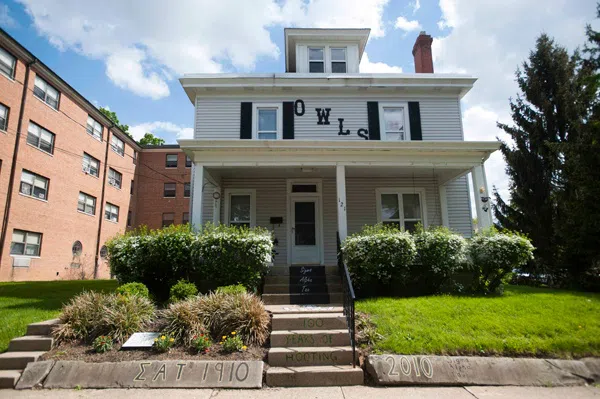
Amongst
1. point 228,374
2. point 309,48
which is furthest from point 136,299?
point 309,48

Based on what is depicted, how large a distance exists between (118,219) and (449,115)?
2385cm

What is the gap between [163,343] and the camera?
5320 millimetres

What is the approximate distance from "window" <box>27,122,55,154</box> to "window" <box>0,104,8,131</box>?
1.31 meters

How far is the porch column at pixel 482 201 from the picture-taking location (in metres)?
9.59

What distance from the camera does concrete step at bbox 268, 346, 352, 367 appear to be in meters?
5.12

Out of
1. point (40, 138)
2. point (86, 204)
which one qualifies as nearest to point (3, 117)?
point (40, 138)

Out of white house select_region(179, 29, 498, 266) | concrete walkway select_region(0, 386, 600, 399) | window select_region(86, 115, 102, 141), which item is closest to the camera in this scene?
concrete walkway select_region(0, 386, 600, 399)

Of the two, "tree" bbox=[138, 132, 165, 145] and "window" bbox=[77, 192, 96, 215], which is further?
"tree" bbox=[138, 132, 165, 145]

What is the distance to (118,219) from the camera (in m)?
26.0

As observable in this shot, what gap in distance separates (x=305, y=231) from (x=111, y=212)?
19634 mm

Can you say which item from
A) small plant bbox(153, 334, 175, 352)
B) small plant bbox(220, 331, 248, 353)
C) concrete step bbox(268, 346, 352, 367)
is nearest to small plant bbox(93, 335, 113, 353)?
small plant bbox(153, 334, 175, 352)

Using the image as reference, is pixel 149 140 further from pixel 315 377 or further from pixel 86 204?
pixel 315 377

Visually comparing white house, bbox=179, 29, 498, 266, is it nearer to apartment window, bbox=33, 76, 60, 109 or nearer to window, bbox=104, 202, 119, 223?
apartment window, bbox=33, 76, 60, 109

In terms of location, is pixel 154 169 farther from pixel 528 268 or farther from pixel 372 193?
pixel 528 268
